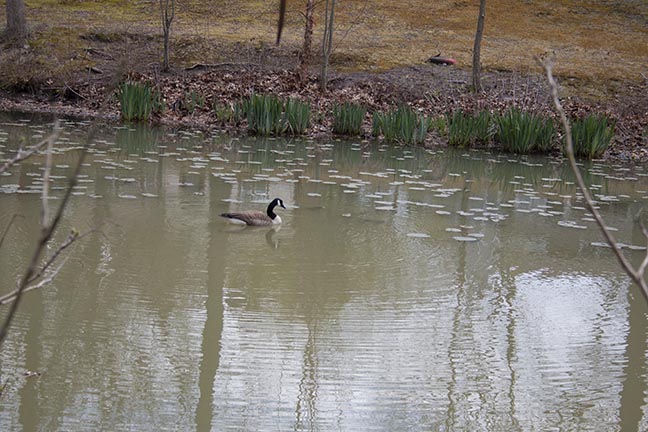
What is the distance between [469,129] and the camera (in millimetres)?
15062

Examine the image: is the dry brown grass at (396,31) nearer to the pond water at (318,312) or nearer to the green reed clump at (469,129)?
the green reed clump at (469,129)

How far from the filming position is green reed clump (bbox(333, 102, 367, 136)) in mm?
15398

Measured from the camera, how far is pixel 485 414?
14.3 ft

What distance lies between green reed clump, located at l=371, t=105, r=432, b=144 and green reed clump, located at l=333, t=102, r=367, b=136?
13.8 inches

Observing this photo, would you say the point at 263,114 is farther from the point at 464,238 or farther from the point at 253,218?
the point at 464,238

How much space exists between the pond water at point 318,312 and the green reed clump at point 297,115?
180 inches

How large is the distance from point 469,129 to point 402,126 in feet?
3.89

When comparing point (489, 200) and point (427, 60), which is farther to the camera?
point (427, 60)

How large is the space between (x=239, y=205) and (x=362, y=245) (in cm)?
187

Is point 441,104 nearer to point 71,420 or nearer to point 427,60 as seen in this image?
point 427,60

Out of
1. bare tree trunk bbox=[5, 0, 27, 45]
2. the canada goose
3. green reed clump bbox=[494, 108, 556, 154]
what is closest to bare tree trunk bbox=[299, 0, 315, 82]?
green reed clump bbox=[494, 108, 556, 154]

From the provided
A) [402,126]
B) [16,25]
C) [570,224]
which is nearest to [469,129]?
[402,126]

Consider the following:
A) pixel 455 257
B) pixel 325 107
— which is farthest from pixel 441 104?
pixel 455 257

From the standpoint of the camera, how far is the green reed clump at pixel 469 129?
15055mm
